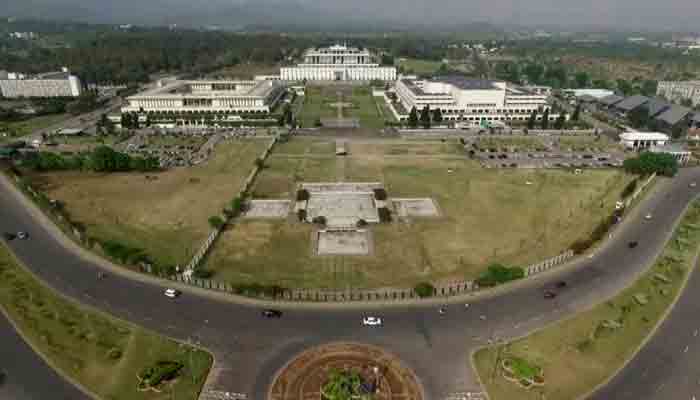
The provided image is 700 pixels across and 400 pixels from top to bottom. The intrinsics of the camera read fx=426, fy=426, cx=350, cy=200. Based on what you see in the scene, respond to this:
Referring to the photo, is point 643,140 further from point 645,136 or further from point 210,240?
point 210,240

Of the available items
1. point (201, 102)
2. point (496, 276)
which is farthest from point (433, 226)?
point (201, 102)

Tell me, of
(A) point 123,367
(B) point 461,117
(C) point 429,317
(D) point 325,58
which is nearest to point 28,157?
(A) point 123,367

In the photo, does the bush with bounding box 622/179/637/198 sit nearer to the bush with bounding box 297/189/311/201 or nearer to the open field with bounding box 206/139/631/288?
the open field with bounding box 206/139/631/288

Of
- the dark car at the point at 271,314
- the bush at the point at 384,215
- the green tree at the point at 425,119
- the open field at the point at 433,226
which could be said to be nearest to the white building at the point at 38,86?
the open field at the point at 433,226

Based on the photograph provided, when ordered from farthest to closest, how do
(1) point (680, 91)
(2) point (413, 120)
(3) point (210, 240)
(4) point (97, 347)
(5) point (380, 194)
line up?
(1) point (680, 91)
(2) point (413, 120)
(5) point (380, 194)
(3) point (210, 240)
(4) point (97, 347)

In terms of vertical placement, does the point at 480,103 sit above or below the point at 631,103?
below

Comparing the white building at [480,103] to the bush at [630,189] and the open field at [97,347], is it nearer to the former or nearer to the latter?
the bush at [630,189]

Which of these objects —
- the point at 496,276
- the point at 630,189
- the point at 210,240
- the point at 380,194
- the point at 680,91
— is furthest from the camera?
the point at 680,91
